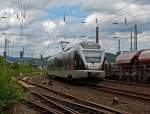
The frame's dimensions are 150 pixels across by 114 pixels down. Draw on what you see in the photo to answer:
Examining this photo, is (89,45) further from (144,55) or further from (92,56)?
(144,55)

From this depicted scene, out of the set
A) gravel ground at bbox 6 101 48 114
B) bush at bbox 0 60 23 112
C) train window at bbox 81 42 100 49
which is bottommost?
gravel ground at bbox 6 101 48 114

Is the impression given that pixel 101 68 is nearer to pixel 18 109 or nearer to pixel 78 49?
pixel 78 49

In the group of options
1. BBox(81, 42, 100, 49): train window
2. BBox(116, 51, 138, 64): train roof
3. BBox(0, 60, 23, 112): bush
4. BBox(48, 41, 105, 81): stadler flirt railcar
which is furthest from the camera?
BBox(116, 51, 138, 64): train roof

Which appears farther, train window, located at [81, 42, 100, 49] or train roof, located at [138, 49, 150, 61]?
train roof, located at [138, 49, 150, 61]

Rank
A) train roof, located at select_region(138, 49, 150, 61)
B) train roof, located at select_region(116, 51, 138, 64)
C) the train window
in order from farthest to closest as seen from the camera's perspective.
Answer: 1. train roof, located at select_region(116, 51, 138, 64)
2. train roof, located at select_region(138, 49, 150, 61)
3. the train window

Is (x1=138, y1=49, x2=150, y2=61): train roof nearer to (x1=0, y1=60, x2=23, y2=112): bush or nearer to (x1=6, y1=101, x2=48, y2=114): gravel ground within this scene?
(x1=6, y1=101, x2=48, y2=114): gravel ground

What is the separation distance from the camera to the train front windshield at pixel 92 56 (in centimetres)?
3521

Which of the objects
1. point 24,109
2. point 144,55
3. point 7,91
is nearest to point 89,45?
point 144,55

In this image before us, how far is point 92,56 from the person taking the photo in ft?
116

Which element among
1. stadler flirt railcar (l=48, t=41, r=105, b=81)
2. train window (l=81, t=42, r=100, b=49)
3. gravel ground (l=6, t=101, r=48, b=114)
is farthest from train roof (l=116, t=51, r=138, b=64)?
gravel ground (l=6, t=101, r=48, b=114)

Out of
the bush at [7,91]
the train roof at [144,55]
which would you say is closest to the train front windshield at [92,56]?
the train roof at [144,55]

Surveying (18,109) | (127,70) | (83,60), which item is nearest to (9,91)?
(18,109)

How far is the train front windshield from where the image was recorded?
35213mm

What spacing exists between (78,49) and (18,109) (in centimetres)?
1615
